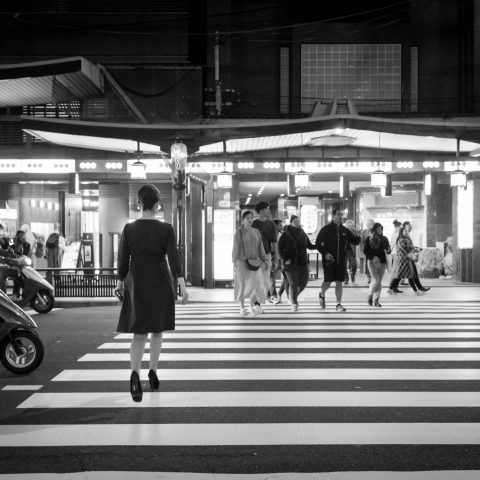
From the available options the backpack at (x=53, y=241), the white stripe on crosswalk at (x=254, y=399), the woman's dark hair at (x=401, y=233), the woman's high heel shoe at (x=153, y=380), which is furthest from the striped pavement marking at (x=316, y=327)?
the backpack at (x=53, y=241)

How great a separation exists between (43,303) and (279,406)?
952 centimetres

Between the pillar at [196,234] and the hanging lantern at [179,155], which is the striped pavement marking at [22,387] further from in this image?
the pillar at [196,234]

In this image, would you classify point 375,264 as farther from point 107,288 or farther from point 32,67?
point 32,67

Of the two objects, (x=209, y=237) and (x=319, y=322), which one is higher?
(x=209, y=237)

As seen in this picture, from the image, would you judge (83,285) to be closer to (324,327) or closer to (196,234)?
(196,234)

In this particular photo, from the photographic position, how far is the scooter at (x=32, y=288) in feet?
46.0

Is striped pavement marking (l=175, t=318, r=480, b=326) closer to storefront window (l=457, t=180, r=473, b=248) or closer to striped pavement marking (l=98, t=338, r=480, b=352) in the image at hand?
striped pavement marking (l=98, t=338, r=480, b=352)

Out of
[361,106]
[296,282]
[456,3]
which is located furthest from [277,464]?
[456,3]

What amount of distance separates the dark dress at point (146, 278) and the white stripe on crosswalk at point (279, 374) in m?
1.26

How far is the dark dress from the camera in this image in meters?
6.69

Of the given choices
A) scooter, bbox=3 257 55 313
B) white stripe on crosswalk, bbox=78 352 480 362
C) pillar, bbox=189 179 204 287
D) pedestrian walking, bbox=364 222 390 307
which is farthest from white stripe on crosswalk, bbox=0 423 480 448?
pillar, bbox=189 179 204 287

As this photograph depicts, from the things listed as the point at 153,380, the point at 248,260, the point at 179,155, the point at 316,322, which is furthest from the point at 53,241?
the point at 153,380

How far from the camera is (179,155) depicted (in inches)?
706

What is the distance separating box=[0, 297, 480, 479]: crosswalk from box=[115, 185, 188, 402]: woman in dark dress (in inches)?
24.7
